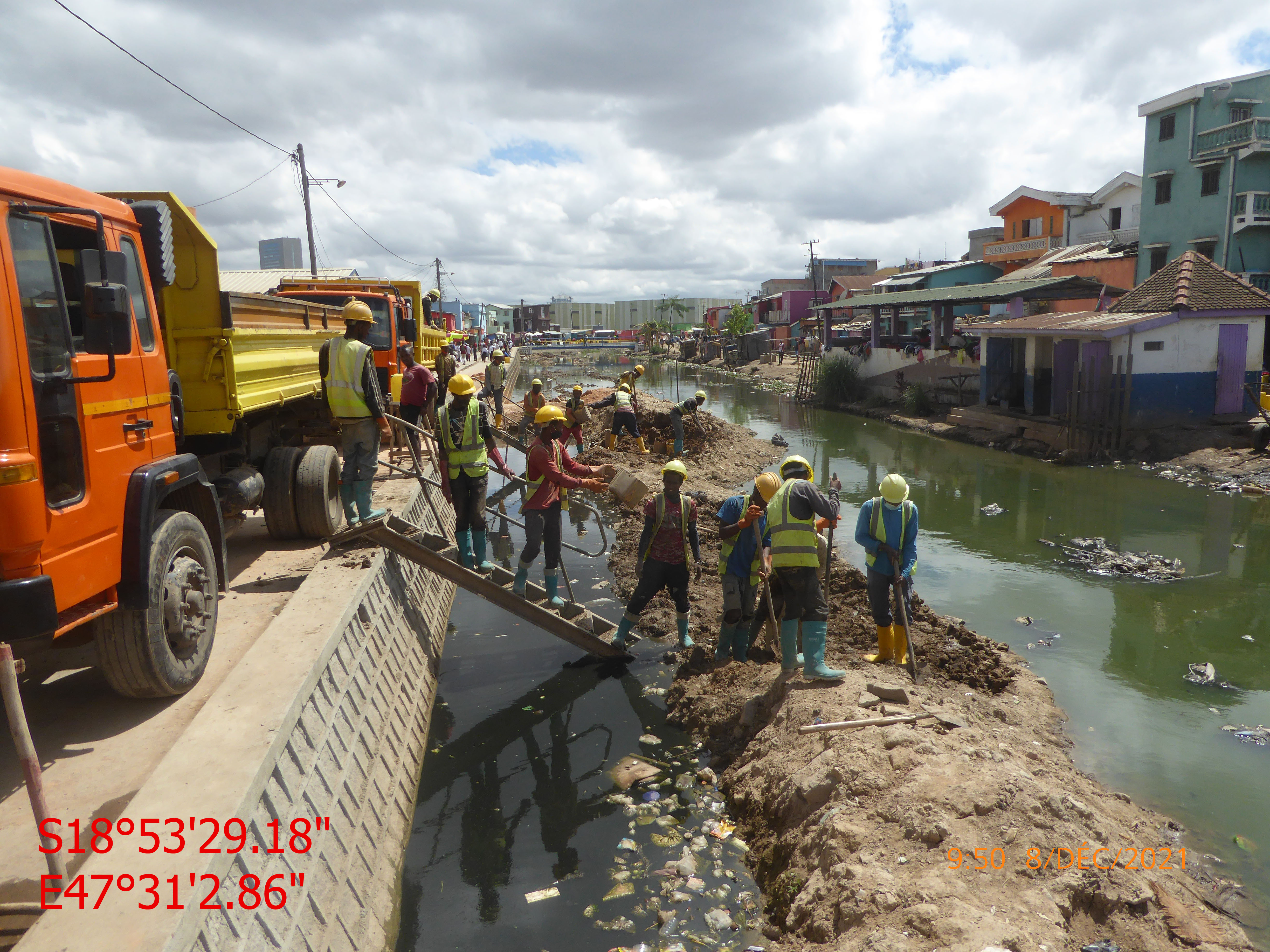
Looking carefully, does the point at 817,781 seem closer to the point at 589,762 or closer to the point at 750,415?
the point at 589,762

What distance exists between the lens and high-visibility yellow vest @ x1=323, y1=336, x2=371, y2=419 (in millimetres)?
6930

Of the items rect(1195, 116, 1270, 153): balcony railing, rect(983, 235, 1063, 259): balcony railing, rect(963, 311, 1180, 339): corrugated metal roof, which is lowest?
rect(963, 311, 1180, 339): corrugated metal roof

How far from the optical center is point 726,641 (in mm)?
7199

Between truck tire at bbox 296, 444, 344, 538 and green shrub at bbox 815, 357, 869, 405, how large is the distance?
86.6 feet

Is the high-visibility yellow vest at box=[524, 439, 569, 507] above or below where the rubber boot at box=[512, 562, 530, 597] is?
above

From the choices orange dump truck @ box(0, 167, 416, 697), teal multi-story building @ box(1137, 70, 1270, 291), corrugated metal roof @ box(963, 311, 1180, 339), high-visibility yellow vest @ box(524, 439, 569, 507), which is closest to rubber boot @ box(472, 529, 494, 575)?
high-visibility yellow vest @ box(524, 439, 569, 507)

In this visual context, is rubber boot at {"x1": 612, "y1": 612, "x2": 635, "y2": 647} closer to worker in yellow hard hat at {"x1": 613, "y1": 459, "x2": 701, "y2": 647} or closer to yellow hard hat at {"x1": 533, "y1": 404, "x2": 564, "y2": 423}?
worker in yellow hard hat at {"x1": 613, "y1": 459, "x2": 701, "y2": 647}

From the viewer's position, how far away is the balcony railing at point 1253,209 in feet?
79.4

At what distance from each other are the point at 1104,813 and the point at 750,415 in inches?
1031

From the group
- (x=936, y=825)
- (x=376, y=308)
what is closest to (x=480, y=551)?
(x=936, y=825)

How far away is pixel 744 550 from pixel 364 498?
11.6ft

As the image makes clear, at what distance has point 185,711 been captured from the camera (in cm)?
466

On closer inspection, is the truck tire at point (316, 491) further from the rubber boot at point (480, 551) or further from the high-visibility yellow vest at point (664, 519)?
the high-visibility yellow vest at point (664, 519)

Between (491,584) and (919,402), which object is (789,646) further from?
(919,402)
